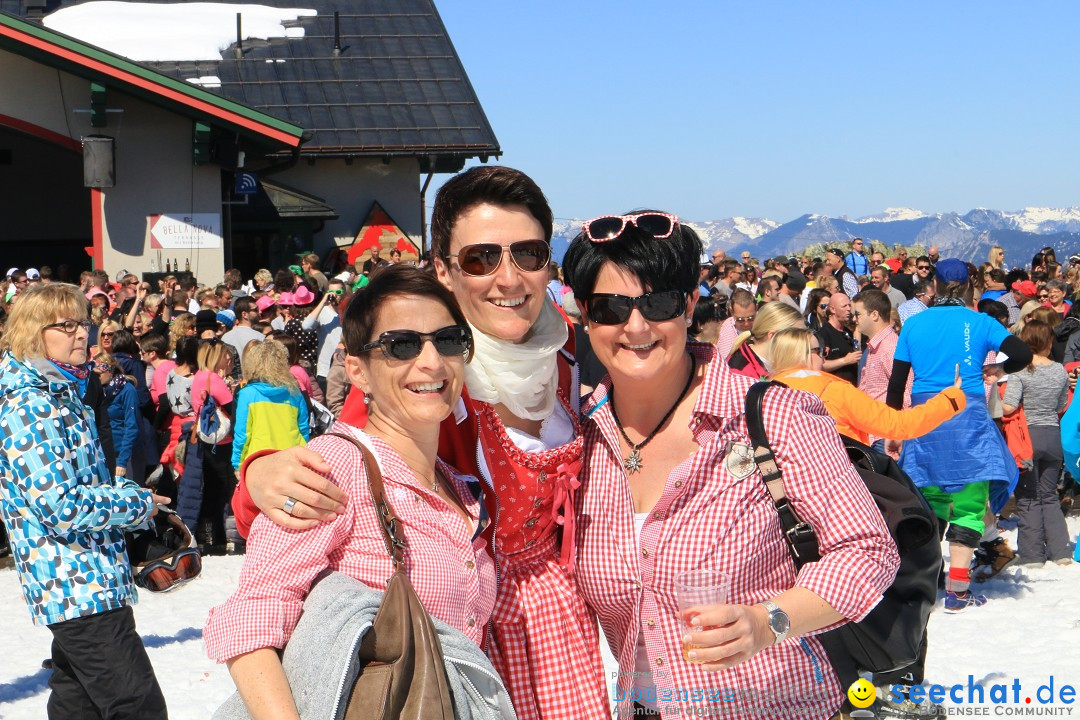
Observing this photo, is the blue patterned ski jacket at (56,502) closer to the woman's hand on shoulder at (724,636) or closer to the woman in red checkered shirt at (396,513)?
the woman in red checkered shirt at (396,513)

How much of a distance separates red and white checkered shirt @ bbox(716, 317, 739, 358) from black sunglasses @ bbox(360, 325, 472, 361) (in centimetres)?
647

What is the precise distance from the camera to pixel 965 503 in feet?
25.5

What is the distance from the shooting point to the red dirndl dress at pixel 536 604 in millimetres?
2748

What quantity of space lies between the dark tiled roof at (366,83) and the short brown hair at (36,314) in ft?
51.0

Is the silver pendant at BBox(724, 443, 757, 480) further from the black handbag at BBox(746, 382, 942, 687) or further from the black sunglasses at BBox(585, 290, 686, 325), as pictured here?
the black sunglasses at BBox(585, 290, 686, 325)

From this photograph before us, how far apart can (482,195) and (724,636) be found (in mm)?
1198

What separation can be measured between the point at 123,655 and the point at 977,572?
636cm

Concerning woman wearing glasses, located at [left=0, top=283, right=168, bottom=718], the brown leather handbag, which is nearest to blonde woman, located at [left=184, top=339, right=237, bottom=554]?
woman wearing glasses, located at [left=0, top=283, right=168, bottom=718]

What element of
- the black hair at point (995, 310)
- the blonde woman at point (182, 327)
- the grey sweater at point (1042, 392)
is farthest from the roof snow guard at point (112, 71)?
the grey sweater at point (1042, 392)

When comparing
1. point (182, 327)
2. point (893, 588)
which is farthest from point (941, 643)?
point (182, 327)

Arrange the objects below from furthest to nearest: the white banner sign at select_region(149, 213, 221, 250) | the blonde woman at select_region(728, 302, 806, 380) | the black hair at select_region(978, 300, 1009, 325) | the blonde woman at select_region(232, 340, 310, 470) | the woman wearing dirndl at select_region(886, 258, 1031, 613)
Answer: the white banner sign at select_region(149, 213, 221, 250)
the black hair at select_region(978, 300, 1009, 325)
the blonde woman at select_region(232, 340, 310, 470)
the woman wearing dirndl at select_region(886, 258, 1031, 613)
the blonde woman at select_region(728, 302, 806, 380)

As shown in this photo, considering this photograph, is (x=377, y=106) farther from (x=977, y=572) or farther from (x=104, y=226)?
(x=977, y=572)

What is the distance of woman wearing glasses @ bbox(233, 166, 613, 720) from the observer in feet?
9.03

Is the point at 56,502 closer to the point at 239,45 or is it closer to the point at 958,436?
the point at 958,436
